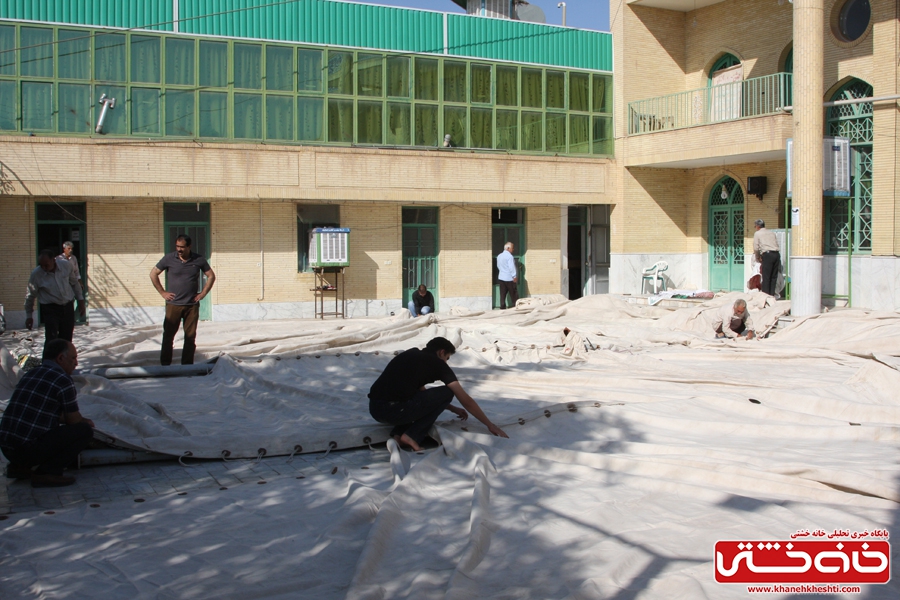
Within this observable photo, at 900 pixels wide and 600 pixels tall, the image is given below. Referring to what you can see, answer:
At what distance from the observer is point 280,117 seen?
19.1 metres

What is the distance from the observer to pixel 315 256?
19094 mm

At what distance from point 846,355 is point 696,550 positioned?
26.2 feet

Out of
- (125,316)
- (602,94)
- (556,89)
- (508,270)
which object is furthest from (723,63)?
(125,316)

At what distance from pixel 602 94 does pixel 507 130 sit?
122 inches

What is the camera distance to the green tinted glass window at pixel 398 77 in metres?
20.2

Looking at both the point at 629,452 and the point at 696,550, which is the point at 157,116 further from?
the point at 696,550

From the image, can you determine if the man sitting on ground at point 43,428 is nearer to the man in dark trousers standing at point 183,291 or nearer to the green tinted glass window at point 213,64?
the man in dark trousers standing at point 183,291

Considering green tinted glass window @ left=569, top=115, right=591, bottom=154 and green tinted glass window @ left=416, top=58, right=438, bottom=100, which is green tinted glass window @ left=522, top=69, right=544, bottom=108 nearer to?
green tinted glass window @ left=569, top=115, right=591, bottom=154

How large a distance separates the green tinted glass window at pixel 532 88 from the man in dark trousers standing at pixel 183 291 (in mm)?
12698

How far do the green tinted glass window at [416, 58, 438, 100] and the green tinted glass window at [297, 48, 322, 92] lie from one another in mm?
2480

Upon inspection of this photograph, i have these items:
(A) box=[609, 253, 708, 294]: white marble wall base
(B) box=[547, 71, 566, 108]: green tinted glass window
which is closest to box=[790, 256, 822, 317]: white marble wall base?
(A) box=[609, 253, 708, 294]: white marble wall base

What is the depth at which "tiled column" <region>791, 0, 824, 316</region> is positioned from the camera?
1579cm

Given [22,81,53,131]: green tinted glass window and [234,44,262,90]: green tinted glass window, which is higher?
[234,44,262,90]: green tinted glass window

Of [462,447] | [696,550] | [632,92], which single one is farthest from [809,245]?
[696,550]
